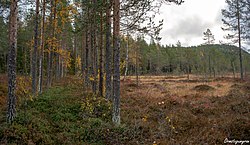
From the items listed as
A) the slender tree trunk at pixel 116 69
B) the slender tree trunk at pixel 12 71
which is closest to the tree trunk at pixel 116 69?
the slender tree trunk at pixel 116 69

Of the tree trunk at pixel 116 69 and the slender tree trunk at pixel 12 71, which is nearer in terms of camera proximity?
the slender tree trunk at pixel 12 71

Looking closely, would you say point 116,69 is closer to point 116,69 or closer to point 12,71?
point 116,69

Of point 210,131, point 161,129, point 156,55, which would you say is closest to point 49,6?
point 161,129

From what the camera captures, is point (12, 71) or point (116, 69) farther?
point (116, 69)

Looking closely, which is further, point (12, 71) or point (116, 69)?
point (116, 69)

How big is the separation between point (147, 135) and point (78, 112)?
4239mm

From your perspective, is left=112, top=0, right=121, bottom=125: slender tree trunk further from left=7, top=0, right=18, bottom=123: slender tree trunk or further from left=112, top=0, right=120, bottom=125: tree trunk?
left=7, top=0, right=18, bottom=123: slender tree trunk

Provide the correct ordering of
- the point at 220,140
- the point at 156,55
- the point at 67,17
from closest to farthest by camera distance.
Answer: the point at 220,140, the point at 67,17, the point at 156,55

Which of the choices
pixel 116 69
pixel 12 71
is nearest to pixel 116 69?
pixel 116 69

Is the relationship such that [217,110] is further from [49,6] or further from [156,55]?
[156,55]

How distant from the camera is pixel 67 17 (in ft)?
67.4

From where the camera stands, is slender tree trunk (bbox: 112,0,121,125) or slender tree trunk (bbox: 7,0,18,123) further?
slender tree trunk (bbox: 112,0,121,125)

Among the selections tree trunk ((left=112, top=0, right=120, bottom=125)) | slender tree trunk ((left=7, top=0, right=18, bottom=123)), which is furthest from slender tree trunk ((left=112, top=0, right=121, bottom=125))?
slender tree trunk ((left=7, top=0, right=18, bottom=123))

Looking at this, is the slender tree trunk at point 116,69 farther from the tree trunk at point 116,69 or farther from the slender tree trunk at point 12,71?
the slender tree trunk at point 12,71
